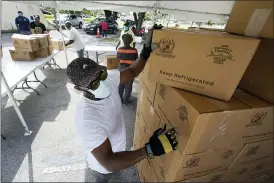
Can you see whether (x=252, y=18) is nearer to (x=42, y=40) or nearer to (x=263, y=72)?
(x=263, y=72)

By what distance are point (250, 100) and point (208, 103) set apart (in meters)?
0.31

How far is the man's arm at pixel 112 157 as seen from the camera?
3.61 feet

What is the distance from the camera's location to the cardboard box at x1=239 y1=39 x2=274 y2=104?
38.7 inches

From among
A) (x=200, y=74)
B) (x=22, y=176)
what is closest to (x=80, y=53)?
(x=22, y=176)

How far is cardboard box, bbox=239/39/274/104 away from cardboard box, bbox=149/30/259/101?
0.82ft

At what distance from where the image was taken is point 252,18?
2.81ft

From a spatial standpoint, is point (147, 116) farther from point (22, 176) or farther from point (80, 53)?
point (80, 53)

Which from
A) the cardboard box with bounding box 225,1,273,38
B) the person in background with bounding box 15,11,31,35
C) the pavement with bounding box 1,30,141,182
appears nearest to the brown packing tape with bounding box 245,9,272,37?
the cardboard box with bounding box 225,1,273,38

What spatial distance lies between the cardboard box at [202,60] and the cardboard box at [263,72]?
9.8 inches

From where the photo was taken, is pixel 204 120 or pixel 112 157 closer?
pixel 204 120

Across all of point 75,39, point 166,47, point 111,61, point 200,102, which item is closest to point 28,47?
point 75,39

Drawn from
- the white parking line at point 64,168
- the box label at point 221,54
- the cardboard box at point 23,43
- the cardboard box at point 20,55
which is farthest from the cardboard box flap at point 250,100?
the cardboard box at point 20,55

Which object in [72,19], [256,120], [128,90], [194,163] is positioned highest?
[256,120]

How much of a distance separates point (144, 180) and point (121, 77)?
1.20 metres
